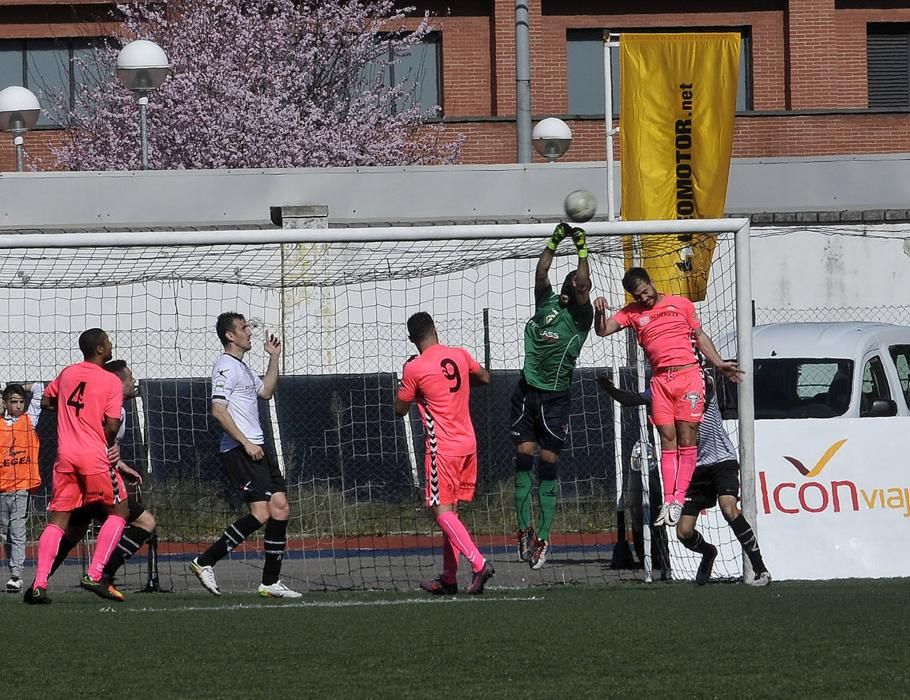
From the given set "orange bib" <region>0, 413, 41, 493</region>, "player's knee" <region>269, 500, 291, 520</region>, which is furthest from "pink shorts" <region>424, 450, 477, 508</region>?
"orange bib" <region>0, 413, 41, 493</region>

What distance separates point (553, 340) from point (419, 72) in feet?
84.7

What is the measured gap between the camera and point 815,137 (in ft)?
117

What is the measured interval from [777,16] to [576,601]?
→ 95.0 feet

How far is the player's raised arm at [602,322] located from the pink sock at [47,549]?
3.74 metres

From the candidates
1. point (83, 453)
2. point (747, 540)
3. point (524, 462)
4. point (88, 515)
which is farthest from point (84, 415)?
point (747, 540)

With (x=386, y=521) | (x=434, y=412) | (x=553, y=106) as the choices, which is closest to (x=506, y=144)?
(x=553, y=106)

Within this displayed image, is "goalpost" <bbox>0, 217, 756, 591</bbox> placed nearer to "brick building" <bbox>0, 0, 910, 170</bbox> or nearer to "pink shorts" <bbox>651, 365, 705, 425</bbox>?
"pink shorts" <bbox>651, 365, 705, 425</bbox>

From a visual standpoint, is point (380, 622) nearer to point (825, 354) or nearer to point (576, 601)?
point (576, 601)

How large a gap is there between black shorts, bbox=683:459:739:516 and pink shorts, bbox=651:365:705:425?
1.29ft

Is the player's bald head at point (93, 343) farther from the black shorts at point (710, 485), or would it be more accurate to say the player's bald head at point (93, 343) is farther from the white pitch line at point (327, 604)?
the black shorts at point (710, 485)

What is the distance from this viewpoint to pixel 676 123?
14992mm

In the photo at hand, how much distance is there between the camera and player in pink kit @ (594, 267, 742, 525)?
1121 centimetres

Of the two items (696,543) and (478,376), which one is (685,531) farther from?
(478,376)

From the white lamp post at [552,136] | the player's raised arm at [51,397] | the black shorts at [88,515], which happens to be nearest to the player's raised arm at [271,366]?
the black shorts at [88,515]
